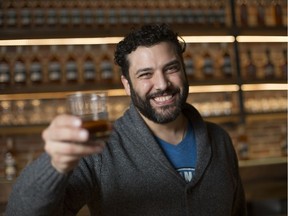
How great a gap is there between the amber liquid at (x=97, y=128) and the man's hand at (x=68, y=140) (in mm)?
15

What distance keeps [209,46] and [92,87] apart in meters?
1.09

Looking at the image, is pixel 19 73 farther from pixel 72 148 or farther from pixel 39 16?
pixel 72 148

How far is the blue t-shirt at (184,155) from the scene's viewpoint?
1.09 m

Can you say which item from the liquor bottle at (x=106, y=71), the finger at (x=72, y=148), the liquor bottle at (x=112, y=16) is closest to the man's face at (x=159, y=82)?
the finger at (x=72, y=148)

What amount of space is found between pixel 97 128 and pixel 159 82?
0.44m

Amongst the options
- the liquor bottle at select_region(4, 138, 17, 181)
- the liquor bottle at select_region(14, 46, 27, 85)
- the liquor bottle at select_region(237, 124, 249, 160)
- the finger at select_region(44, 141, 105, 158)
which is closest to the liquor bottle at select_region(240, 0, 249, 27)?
the liquor bottle at select_region(237, 124, 249, 160)

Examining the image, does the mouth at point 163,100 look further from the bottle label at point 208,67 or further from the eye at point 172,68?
the bottle label at point 208,67

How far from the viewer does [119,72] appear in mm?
2705

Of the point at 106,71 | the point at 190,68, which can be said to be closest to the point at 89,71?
the point at 106,71

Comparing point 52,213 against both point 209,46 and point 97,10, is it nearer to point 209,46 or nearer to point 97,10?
point 97,10

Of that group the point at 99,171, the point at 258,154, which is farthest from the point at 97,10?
the point at 99,171

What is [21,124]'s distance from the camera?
8.09 ft

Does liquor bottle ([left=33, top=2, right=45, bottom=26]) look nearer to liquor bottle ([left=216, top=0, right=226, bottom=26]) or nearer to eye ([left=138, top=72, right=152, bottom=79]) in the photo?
liquor bottle ([left=216, top=0, right=226, bottom=26])

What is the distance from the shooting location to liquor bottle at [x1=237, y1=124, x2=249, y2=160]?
2.78m
